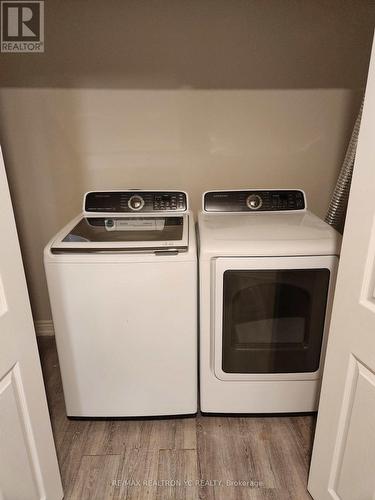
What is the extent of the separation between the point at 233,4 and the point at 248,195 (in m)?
0.97

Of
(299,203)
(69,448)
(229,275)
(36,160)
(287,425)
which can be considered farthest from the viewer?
(36,160)

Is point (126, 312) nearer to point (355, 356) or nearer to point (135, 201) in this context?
point (135, 201)

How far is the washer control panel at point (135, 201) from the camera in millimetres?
1756

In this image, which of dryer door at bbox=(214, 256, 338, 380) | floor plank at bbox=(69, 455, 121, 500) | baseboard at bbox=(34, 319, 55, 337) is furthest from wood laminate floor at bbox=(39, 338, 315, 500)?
baseboard at bbox=(34, 319, 55, 337)

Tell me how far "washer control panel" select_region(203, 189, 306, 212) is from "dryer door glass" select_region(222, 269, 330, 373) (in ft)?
1.67

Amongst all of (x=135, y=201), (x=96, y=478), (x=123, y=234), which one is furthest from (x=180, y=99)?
(x=96, y=478)

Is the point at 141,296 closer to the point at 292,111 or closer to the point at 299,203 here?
the point at 299,203

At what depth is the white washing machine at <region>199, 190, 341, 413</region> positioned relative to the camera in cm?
133

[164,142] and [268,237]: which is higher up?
[164,142]

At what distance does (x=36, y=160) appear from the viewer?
194cm

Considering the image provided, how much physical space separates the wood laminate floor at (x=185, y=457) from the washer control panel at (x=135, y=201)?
1.09 meters

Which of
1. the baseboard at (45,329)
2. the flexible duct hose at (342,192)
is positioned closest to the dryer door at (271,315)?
the flexible duct hose at (342,192)

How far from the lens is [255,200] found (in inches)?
69.4

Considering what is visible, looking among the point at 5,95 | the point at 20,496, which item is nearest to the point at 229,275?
the point at 20,496
